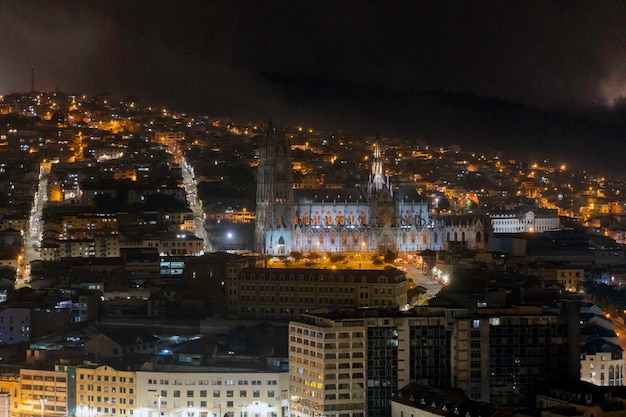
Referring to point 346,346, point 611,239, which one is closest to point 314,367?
point 346,346

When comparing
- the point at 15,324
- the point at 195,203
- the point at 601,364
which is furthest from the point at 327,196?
the point at 601,364

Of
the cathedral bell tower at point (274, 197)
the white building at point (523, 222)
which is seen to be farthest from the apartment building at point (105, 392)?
the white building at point (523, 222)

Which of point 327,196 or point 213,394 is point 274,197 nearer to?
point 327,196

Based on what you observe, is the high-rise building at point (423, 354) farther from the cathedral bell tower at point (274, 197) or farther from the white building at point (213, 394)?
the cathedral bell tower at point (274, 197)

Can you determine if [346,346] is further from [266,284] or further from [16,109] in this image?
[16,109]

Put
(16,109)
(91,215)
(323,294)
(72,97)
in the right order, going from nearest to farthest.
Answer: (323,294)
(91,215)
(16,109)
(72,97)

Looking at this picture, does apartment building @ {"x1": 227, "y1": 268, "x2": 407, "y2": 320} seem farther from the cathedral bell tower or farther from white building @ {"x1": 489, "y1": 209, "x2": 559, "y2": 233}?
white building @ {"x1": 489, "y1": 209, "x2": 559, "y2": 233}

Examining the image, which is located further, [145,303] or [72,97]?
[72,97]
